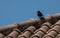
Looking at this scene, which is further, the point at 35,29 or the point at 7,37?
the point at 35,29

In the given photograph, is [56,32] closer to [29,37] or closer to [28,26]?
[29,37]

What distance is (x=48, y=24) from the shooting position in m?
6.52

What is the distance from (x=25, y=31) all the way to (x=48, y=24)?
0.72m

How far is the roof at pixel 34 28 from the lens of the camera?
5995mm

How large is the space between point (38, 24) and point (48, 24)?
0.35m

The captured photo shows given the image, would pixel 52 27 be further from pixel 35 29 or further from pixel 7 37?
pixel 7 37

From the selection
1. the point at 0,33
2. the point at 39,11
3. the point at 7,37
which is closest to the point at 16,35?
the point at 7,37

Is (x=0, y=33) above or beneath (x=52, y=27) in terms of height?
above

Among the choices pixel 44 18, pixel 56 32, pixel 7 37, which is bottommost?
pixel 56 32

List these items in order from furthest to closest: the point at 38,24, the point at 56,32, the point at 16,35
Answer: the point at 38,24
the point at 16,35
the point at 56,32

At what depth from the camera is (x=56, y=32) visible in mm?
5844

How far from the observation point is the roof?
5995 millimetres

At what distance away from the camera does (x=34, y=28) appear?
655cm

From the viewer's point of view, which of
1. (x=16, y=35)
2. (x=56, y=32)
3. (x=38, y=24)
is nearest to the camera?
(x=56, y=32)
